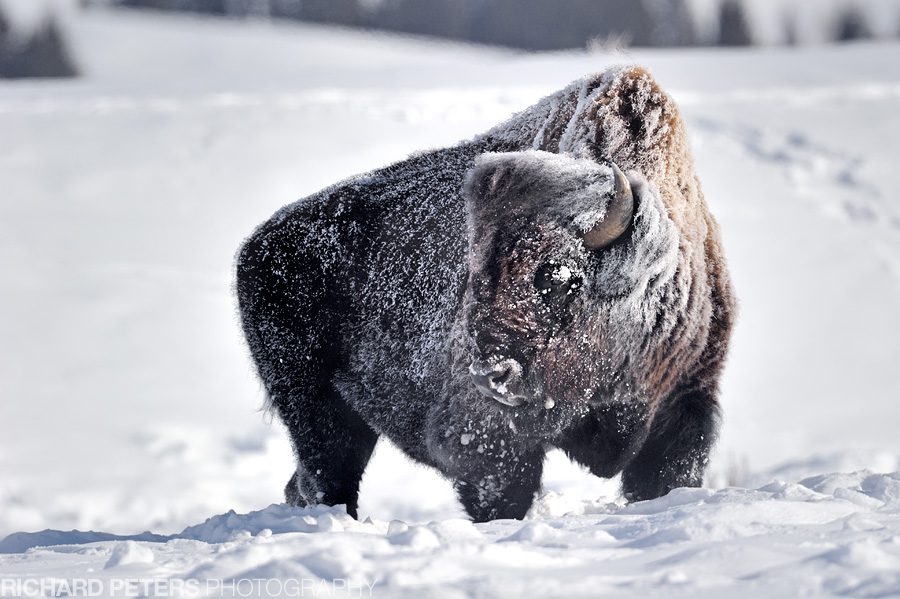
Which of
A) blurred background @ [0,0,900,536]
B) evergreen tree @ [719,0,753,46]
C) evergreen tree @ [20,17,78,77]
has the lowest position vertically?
blurred background @ [0,0,900,536]

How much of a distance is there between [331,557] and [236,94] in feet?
47.7

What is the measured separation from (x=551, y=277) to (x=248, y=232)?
8495 mm

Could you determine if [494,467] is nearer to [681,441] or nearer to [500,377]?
[500,377]

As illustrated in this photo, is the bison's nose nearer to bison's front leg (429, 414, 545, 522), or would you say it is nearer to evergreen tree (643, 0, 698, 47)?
bison's front leg (429, 414, 545, 522)

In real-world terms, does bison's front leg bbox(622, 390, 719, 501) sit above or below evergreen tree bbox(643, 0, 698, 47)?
below

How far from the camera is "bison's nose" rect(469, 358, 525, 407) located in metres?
2.93

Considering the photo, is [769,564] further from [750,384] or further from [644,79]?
[750,384]

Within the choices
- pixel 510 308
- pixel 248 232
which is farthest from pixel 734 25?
pixel 510 308

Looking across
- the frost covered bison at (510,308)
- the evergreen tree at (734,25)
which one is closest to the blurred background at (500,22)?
the evergreen tree at (734,25)

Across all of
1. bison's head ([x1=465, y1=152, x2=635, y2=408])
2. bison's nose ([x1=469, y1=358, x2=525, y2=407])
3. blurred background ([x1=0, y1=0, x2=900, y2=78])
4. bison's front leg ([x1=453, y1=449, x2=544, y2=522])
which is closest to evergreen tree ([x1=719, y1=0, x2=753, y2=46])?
blurred background ([x1=0, y1=0, x2=900, y2=78])

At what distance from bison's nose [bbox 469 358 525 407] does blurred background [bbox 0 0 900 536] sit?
80 centimetres

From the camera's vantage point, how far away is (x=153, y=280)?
10047mm

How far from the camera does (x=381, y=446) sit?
23.3 feet

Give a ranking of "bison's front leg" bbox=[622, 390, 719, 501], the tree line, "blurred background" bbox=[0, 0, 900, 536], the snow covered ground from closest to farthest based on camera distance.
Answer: the snow covered ground → "bison's front leg" bbox=[622, 390, 719, 501] → "blurred background" bbox=[0, 0, 900, 536] → the tree line
